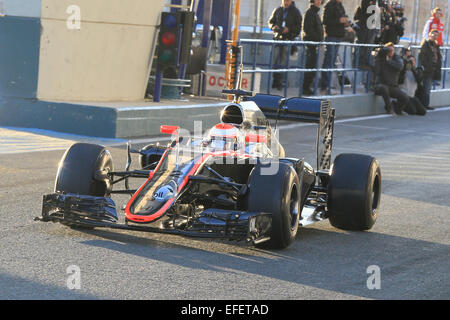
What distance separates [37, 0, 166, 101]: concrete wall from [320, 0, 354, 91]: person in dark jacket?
5094 mm

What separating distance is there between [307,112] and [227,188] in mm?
1701

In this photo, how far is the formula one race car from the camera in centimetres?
677

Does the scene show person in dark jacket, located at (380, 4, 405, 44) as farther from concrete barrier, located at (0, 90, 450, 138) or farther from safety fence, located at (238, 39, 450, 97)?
concrete barrier, located at (0, 90, 450, 138)

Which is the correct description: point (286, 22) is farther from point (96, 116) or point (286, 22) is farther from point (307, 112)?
point (307, 112)

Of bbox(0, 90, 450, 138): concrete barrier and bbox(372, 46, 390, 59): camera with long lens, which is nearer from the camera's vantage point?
bbox(0, 90, 450, 138): concrete barrier

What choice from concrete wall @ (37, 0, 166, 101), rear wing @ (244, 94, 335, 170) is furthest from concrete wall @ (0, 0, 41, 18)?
rear wing @ (244, 94, 335, 170)

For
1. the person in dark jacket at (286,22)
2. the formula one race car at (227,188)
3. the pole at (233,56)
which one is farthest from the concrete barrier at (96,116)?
the formula one race car at (227,188)

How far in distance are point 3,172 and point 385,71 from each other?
1196 centimetres

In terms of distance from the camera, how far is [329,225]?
832cm

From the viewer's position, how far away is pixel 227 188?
7258 millimetres

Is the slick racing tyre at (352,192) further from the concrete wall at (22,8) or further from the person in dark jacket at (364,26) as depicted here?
the person in dark jacket at (364,26)
